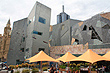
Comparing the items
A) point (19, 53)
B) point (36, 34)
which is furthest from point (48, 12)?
point (19, 53)

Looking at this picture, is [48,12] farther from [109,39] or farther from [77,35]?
[109,39]

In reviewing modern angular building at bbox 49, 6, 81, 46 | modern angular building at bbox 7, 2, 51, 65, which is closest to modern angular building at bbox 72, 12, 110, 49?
modern angular building at bbox 49, 6, 81, 46

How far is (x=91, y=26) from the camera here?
2234 centimetres

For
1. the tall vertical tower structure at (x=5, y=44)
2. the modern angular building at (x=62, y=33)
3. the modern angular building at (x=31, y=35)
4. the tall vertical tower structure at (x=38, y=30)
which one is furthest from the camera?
the tall vertical tower structure at (x=5, y=44)

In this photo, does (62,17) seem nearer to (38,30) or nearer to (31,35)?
(38,30)

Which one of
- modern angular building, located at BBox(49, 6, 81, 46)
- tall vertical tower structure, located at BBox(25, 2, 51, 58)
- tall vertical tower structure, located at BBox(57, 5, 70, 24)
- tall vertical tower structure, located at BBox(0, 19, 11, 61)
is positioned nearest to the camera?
tall vertical tower structure, located at BBox(25, 2, 51, 58)

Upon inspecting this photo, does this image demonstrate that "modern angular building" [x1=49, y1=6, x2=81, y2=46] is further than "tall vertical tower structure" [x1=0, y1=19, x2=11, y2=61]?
No

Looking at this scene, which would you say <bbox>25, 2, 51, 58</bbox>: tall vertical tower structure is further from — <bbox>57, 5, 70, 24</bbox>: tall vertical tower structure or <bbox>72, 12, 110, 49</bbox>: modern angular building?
<bbox>57, 5, 70, 24</bbox>: tall vertical tower structure

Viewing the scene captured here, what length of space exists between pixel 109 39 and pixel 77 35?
302 inches

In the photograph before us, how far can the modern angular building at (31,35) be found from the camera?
23078 millimetres

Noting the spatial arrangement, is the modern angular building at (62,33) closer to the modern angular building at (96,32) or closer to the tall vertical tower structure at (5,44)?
the modern angular building at (96,32)

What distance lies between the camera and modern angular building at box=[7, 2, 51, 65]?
23.1 meters

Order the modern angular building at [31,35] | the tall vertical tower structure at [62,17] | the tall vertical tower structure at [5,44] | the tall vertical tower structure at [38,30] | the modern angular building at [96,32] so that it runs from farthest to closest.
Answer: the tall vertical tower structure at [62,17] < the tall vertical tower structure at [5,44] < the modern angular building at [31,35] < the tall vertical tower structure at [38,30] < the modern angular building at [96,32]

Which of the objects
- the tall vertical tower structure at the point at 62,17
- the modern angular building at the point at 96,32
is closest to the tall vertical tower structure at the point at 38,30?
the modern angular building at the point at 96,32
